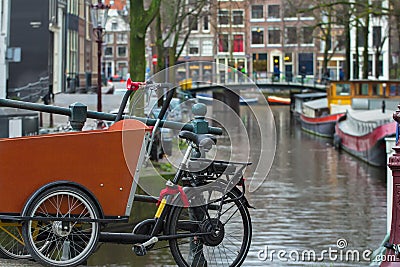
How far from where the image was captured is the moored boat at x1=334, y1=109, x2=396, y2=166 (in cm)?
3041

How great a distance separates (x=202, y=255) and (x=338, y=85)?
133 feet

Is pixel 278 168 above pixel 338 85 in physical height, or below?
below

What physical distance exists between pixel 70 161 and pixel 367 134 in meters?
27.8

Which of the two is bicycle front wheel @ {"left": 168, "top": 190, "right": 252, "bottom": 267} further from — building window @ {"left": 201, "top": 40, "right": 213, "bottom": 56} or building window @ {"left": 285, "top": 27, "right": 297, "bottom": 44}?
building window @ {"left": 201, "top": 40, "right": 213, "bottom": 56}

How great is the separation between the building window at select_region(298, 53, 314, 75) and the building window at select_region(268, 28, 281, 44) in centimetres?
297

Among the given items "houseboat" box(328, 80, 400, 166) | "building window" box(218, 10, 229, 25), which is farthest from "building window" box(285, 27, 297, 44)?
"houseboat" box(328, 80, 400, 166)

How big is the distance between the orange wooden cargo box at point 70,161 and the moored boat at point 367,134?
24.4 metres

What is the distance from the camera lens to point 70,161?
5500 mm

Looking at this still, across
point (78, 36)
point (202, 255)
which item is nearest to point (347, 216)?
point (202, 255)

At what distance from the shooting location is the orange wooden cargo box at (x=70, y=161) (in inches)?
216

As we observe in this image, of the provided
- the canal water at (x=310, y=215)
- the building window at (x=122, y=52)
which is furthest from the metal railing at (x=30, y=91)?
the building window at (x=122, y=52)

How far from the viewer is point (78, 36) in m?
39.1

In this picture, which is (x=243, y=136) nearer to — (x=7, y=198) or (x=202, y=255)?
(x=202, y=255)

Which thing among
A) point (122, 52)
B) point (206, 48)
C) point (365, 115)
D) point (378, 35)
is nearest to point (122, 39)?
point (122, 52)
